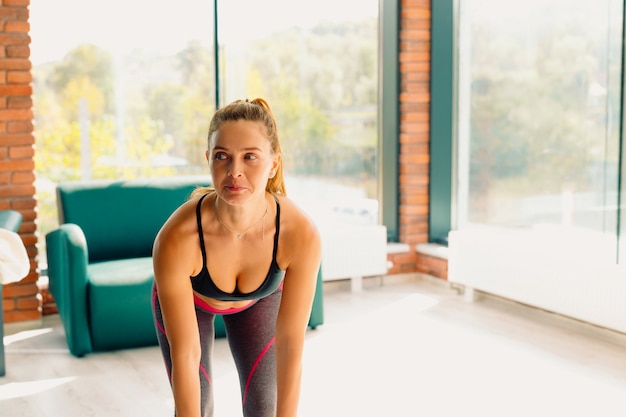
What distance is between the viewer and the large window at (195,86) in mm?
4699

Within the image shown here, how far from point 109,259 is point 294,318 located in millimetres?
2732

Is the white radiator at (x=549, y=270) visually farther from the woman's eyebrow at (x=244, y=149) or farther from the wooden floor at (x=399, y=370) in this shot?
the woman's eyebrow at (x=244, y=149)

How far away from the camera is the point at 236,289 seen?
2047mm

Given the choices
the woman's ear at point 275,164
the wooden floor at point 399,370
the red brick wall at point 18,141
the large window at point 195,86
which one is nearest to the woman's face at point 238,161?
the woman's ear at point 275,164

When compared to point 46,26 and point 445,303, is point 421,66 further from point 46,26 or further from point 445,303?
point 46,26

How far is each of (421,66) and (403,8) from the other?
0.39 metres

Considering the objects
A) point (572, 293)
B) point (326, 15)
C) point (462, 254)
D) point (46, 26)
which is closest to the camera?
point (572, 293)

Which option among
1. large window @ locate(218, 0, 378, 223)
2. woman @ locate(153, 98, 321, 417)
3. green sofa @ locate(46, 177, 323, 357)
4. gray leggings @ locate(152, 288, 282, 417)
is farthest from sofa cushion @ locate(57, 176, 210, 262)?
woman @ locate(153, 98, 321, 417)

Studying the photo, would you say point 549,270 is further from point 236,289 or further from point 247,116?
point 247,116

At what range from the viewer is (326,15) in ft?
17.4

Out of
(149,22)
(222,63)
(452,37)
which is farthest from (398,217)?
(149,22)

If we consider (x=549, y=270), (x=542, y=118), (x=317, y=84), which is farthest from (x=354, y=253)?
(x=542, y=118)

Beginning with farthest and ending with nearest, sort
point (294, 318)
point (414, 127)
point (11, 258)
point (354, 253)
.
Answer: point (414, 127), point (354, 253), point (11, 258), point (294, 318)

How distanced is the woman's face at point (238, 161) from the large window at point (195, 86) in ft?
10.3
